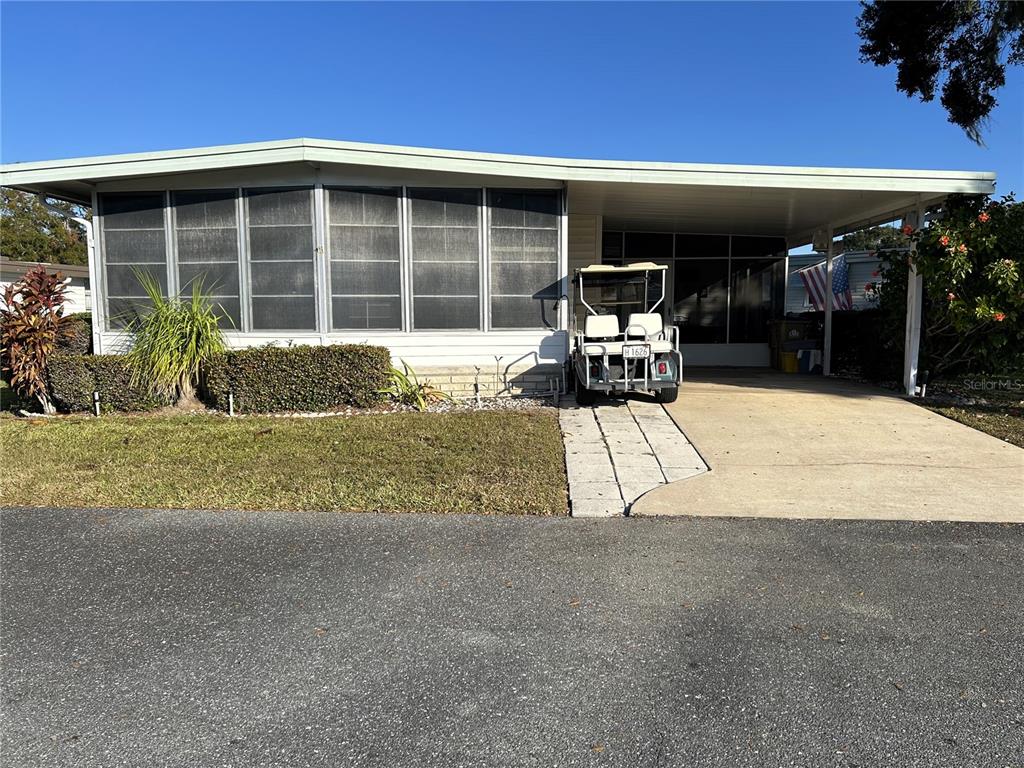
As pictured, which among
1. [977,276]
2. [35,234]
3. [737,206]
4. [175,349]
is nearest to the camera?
[175,349]

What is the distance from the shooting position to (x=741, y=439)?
22.7 ft

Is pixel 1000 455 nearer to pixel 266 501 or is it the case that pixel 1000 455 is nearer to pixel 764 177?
pixel 764 177

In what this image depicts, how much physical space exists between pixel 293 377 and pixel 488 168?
3751 millimetres

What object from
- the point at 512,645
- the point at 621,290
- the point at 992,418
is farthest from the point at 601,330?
the point at 512,645

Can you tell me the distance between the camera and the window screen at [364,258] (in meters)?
9.30

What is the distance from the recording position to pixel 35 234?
118ft

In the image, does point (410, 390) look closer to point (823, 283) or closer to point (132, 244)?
point (132, 244)

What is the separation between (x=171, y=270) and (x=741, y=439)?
7.99 meters

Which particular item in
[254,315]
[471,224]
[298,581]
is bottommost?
[298,581]

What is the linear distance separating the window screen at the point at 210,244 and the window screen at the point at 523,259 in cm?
368

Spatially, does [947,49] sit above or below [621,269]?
above

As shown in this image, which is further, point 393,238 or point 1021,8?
point 1021,8

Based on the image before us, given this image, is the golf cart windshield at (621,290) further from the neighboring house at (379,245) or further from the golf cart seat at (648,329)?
the golf cart seat at (648,329)

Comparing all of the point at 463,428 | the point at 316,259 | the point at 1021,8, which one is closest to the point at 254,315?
the point at 316,259
